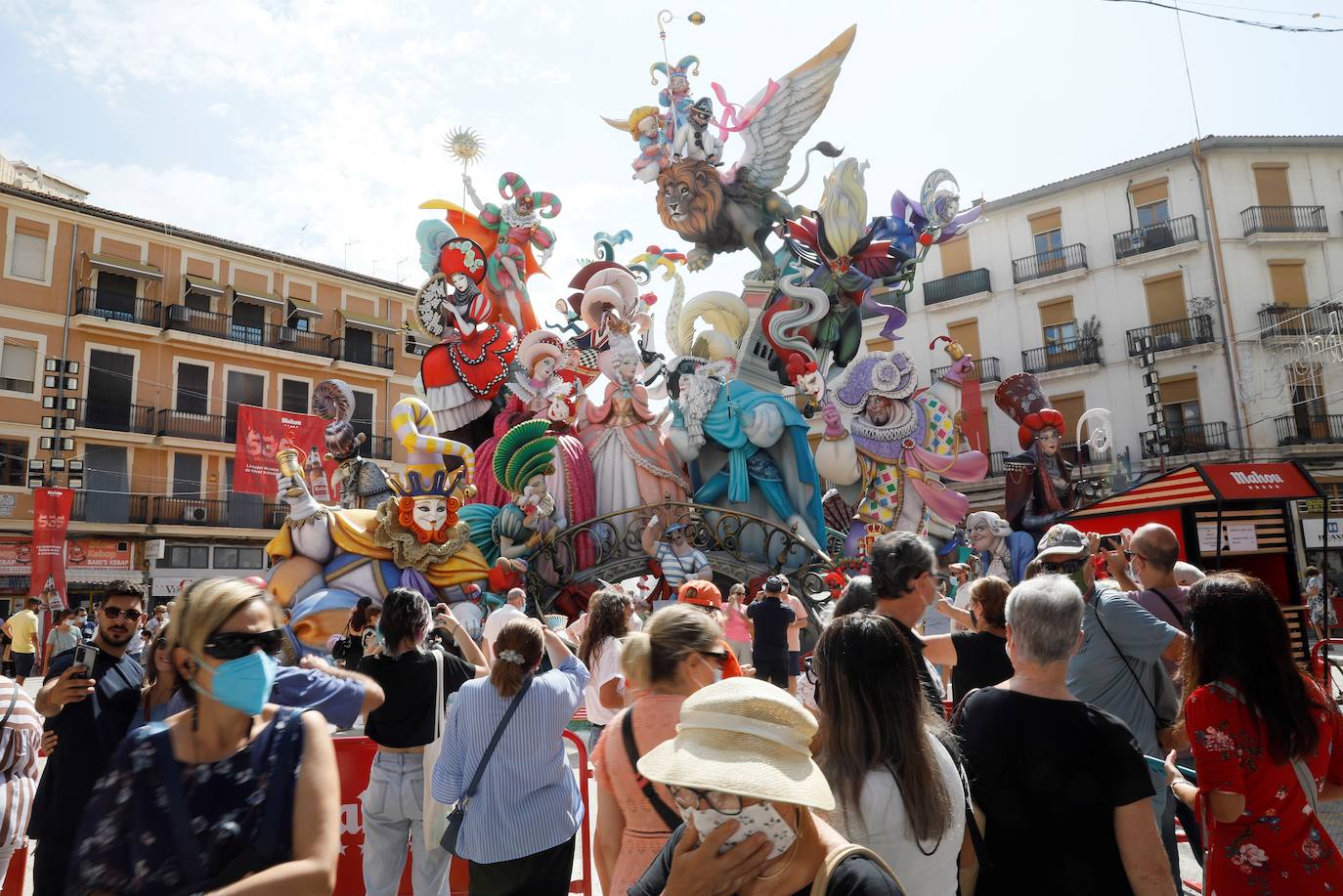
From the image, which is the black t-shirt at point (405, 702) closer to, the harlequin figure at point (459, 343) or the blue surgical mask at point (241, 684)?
the blue surgical mask at point (241, 684)

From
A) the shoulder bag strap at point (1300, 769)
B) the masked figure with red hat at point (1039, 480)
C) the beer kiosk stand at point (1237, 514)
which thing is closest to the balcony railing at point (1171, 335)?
the masked figure with red hat at point (1039, 480)

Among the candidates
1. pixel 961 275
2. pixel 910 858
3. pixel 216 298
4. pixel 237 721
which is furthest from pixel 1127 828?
pixel 216 298

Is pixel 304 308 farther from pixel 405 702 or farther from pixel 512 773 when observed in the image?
pixel 512 773

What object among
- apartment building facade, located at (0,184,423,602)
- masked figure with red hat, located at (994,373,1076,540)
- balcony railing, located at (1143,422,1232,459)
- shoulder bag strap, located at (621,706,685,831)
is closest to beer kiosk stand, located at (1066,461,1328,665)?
masked figure with red hat, located at (994,373,1076,540)

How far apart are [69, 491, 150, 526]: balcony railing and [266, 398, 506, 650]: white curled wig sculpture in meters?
17.6

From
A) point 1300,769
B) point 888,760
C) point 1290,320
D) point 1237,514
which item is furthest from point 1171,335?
point 888,760

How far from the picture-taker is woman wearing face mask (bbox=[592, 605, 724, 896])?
2.61 meters

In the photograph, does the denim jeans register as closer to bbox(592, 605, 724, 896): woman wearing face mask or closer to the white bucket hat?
bbox(592, 605, 724, 896): woman wearing face mask

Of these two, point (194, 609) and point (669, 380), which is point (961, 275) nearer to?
point (669, 380)

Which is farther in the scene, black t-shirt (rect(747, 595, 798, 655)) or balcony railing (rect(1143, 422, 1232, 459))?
balcony railing (rect(1143, 422, 1232, 459))

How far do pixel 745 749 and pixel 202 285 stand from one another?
29.1m

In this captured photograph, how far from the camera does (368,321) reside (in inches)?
1196

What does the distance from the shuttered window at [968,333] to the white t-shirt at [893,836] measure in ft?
87.8

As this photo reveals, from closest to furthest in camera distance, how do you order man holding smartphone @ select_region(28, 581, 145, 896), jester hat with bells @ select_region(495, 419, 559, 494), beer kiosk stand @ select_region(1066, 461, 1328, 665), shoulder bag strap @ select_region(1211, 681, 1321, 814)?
shoulder bag strap @ select_region(1211, 681, 1321, 814) → man holding smartphone @ select_region(28, 581, 145, 896) → beer kiosk stand @ select_region(1066, 461, 1328, 665) → jester hat with bells @ select_region(495, 419, 559, 494)
